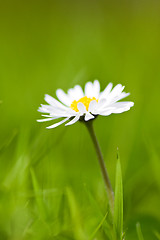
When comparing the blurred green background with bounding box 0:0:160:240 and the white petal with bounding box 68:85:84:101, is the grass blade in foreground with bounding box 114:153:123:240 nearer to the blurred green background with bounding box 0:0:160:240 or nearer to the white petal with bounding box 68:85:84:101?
the blurred green background with bounding box 0:0:160:240

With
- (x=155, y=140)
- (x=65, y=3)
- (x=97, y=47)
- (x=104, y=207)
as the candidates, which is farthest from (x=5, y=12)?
(x=104, y=207)

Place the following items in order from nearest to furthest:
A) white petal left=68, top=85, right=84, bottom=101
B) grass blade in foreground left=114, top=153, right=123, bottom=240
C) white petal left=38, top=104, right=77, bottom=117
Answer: grass blade in foreground left=114, top=153, right=123, bottom=240 → white petal left=38, top=104, right=77, bottom=117 → white petal left=68, top=85, right=84, bottom=101

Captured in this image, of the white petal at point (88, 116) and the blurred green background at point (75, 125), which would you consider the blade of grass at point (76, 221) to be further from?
the white petal at point (88, 116)

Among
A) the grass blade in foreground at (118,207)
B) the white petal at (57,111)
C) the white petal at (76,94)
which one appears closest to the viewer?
the grass blade in foreground at (118,207)

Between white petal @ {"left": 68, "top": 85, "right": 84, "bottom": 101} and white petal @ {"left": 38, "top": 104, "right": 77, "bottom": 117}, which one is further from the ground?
white petal @ {"left": 68, "top": 85, "right": 84, "bottom": 101}

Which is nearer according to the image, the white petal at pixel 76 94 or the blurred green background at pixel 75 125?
the blurred green background at pixel 75 125

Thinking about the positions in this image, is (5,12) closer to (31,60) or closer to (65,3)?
(65,3)

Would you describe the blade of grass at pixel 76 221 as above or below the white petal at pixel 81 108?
below

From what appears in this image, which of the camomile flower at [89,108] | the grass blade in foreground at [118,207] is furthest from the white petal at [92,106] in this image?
the grass blade in foreground at [118,207]

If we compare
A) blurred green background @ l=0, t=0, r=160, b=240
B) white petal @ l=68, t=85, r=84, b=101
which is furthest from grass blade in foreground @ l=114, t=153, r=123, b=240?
white petal @ l=68, t=85, r=84, b=101
